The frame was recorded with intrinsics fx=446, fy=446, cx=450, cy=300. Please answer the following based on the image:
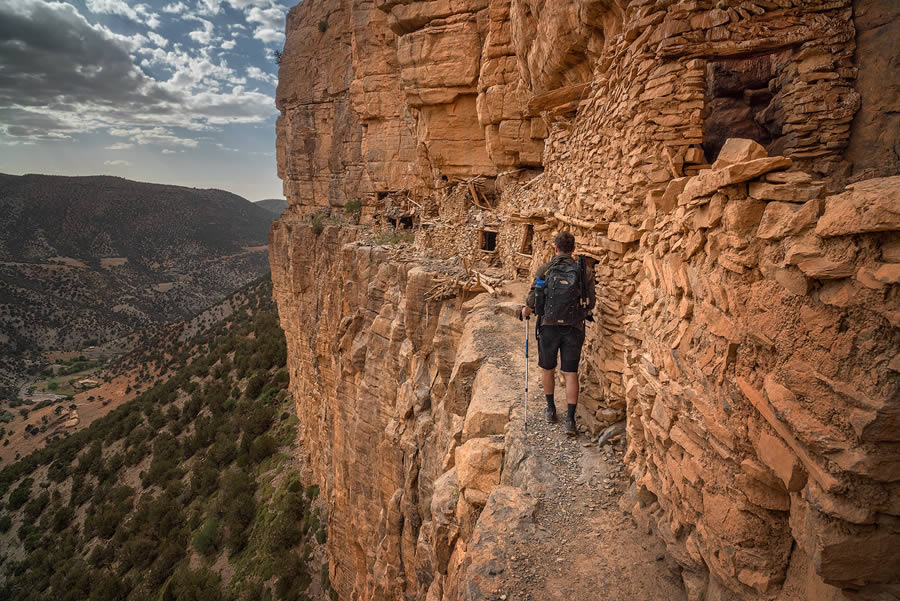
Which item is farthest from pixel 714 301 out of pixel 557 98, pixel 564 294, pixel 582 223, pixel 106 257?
pixel 106 257

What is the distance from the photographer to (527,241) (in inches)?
355

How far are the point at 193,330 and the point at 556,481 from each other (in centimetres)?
4608

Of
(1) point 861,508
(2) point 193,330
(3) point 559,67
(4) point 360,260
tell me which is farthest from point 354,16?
(2) point 193,330

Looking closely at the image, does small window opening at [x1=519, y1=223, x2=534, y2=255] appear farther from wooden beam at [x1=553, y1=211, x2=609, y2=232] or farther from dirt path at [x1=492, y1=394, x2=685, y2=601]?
dirt path at [x1=492, y1=394, x2=685, y2=601]

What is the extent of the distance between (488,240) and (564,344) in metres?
8.65

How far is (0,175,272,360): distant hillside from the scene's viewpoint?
48.0 meters

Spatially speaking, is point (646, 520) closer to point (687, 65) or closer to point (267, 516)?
point (687, 65)

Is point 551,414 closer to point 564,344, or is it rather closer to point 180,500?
point 564,344

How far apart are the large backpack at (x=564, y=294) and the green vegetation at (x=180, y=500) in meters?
15.4

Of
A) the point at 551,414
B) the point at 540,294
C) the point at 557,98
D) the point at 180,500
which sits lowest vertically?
the point at 180,500

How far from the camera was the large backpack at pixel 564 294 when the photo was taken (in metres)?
4.04

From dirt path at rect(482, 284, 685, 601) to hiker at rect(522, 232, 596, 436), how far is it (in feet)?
1.45

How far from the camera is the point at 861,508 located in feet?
5.07

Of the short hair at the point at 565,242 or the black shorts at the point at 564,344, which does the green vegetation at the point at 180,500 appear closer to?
the black shorts at the point at 564,344
